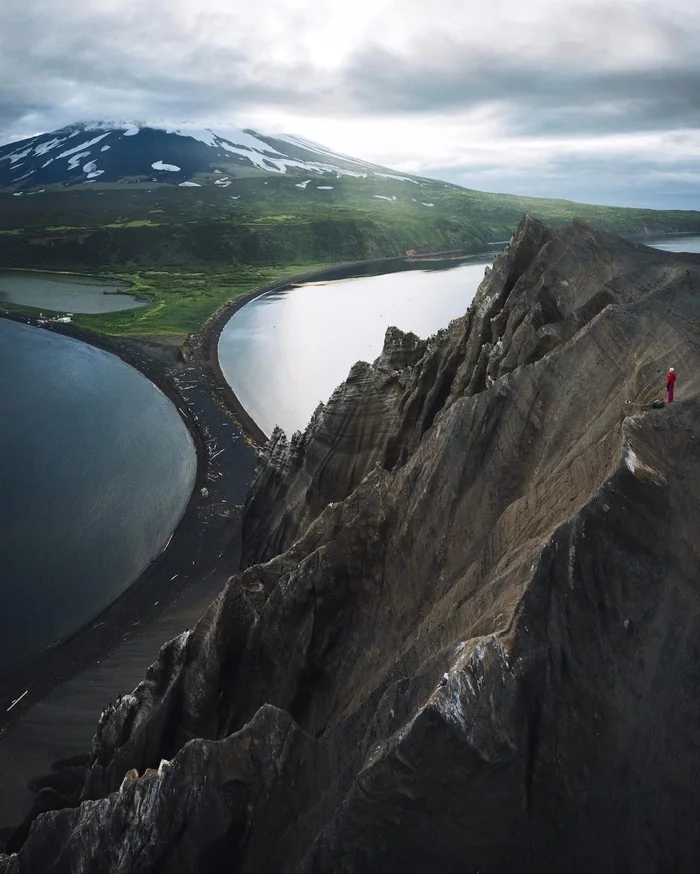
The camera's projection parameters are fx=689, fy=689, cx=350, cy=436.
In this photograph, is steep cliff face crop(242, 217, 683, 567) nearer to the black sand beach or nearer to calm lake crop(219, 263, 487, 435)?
the black sand beach

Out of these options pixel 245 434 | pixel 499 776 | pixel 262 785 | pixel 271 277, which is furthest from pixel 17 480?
pixel 271 277

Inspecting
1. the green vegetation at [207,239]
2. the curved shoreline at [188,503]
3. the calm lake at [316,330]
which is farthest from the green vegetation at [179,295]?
the calm lake at [316,330]

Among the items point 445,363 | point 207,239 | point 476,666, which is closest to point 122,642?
point 445,363

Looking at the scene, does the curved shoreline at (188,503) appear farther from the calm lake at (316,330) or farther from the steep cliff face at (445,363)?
the steep cliff face at (445,363)

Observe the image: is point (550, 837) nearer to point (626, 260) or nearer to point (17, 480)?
point (626, 260)

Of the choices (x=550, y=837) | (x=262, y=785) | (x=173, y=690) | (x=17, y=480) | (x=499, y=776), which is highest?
(x=499, y=776)

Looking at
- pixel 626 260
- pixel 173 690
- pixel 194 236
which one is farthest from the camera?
pixel 194 236
